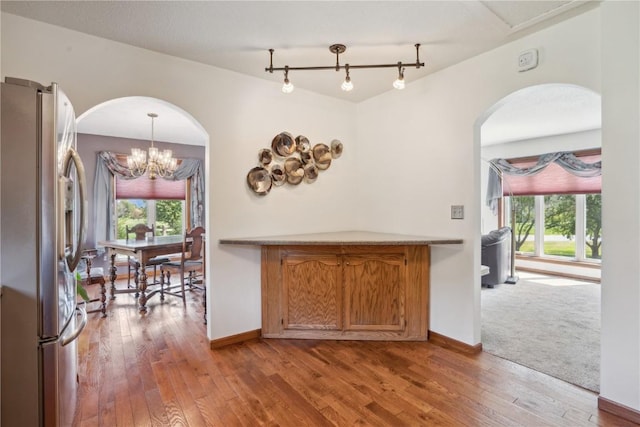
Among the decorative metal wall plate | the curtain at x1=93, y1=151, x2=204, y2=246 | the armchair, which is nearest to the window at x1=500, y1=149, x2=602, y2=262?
the armchair

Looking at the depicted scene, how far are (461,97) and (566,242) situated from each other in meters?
4.81

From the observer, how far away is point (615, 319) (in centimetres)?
184

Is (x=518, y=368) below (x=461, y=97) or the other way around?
below

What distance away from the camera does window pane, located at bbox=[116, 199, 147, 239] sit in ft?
18.4

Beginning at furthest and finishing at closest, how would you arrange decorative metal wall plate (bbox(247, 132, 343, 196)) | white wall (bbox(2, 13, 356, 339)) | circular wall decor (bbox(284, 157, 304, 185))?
circular wall decor (bbox(284, 157, 304, 185))
decorative metal wall plate (bbox(247, 132, 343, 196))
white wall (bbox(2, 13, 356, 339))

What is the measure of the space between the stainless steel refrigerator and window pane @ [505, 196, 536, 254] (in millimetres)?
6905

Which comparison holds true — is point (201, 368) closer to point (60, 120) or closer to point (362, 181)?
point (60, 120)

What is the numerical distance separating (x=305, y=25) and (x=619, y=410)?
3.00m

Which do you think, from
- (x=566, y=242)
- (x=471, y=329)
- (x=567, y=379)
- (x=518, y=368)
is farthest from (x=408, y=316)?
(x=566, y=242)

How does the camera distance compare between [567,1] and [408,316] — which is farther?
[408,316]

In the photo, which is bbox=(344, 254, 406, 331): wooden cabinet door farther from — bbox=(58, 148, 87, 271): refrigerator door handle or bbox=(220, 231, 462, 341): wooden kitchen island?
bbox=(58, 148, 87, 271): refrigerator door handle

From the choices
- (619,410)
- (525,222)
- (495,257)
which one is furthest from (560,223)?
(619,410)

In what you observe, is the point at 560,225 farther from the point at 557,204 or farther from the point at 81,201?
the point at 81,201

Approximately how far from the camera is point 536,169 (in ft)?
19.1
